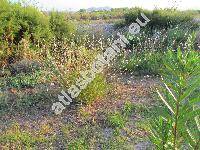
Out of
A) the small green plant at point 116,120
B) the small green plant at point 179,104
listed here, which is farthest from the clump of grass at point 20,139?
the small green plant at point 179,104

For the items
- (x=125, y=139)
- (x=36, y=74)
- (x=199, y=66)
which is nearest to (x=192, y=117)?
(x=199, y=66)

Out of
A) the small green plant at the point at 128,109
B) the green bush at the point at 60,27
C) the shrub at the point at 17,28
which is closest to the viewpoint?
the small green plant at the point at 128,109

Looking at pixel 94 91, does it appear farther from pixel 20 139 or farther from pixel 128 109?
pixel 20 139

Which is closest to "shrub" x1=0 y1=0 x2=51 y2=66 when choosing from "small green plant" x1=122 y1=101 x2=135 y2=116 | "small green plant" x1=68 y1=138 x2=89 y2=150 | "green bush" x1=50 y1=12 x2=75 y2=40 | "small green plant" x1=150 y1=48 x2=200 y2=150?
"green bush" x1=50 y1=12 x2=75 y2=40

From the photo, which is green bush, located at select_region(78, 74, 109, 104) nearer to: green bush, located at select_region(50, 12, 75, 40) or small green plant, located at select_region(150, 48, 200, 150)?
green bush, located at select_region(50, 12, 75, 40)

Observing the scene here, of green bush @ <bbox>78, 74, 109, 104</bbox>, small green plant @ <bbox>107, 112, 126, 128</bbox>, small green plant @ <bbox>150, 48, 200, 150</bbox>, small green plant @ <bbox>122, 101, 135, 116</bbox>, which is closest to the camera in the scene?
small green plant @ <bbox>150, 48, 200, 150</bbox>

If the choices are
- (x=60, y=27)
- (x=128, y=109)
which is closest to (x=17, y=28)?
(x=60, y=27)

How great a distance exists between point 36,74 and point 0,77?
2.17 feet

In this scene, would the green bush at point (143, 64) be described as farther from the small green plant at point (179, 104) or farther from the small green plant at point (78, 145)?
the small green plant at point (179, 104)

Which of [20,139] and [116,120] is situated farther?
[116,120]

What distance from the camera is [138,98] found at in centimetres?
662

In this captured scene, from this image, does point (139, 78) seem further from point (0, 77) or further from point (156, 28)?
point (156, 28)

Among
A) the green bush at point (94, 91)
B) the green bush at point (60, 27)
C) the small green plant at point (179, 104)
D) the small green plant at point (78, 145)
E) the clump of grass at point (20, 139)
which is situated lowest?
the clump of grass at point (20, 139)

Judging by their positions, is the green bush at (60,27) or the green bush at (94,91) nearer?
the green bush at (94,91)
